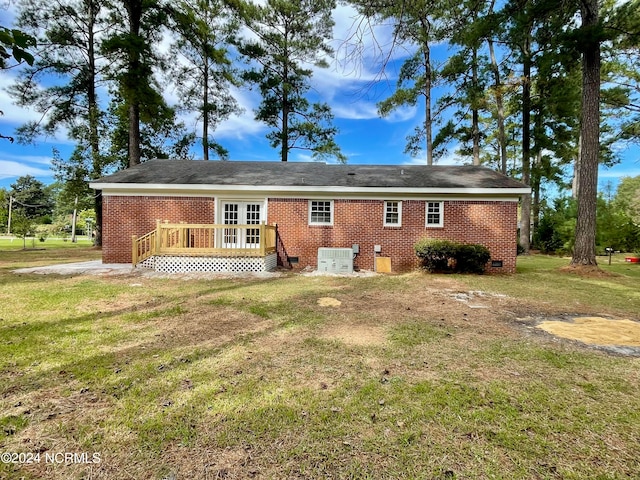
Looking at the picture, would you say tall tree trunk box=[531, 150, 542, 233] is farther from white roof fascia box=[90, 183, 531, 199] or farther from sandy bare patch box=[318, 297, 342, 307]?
sandy bare patch box=[318, 297, 342, 307]

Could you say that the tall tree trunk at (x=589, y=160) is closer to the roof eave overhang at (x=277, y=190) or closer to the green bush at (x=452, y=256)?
the roof eave overhang at (x=277, y=190)

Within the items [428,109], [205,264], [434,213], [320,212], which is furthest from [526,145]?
[205,264]

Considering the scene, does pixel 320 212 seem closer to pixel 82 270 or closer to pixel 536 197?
pixel 82 270

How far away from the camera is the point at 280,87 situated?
20.2 m

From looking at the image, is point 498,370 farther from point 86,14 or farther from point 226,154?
point 86,14

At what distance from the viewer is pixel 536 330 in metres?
4.33

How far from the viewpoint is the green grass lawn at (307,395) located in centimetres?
182

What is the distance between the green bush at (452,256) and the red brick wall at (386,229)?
3.07ft

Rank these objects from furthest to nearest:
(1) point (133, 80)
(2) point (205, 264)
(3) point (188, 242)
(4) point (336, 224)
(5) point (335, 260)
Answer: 1. (1) point (133, 80)
2. (4) point (336, 224)
3. (3) point (188, 242)
4. (5) point (335, 260)
5. (2) point (205, 264)

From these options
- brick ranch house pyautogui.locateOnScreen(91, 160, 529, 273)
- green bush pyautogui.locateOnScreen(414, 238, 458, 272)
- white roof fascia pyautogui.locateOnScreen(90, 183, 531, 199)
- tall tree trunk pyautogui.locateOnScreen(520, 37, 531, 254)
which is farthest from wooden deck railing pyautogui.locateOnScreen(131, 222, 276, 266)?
tall tree trunk pyautogui.locateOnScreen(520, 37, 531, 254)

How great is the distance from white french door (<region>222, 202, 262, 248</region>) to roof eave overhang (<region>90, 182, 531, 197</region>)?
70 centimetres

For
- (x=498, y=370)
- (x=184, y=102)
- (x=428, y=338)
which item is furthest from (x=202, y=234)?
(x=184, y=102)

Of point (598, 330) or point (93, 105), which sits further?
point (93, 105)

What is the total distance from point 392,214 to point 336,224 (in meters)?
2.14
